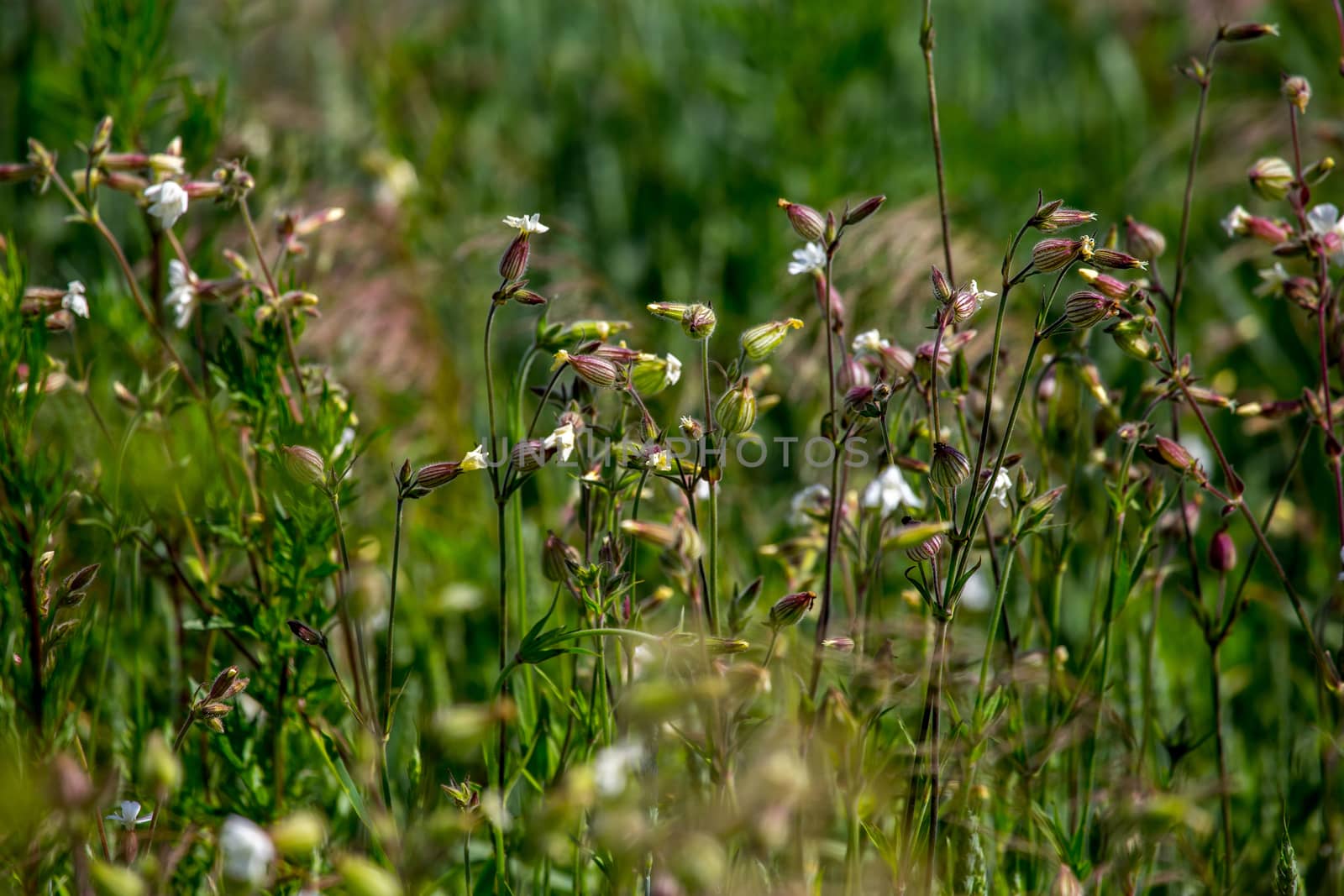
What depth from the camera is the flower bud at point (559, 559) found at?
3.74 ft

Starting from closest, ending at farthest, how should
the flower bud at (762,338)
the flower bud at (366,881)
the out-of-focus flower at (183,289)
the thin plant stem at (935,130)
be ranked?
the flower bud at (366,881) < the flower bud at (762,338) < the thin plant stem at (935,130) < the out-of-focus flower at (183,289)

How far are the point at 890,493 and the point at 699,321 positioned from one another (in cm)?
31

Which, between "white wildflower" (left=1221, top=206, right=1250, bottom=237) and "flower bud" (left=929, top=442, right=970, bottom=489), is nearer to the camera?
"flower bud" (left=929, top=442, right=970, bottom=489)

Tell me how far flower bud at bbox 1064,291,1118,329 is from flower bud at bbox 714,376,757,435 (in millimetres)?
296

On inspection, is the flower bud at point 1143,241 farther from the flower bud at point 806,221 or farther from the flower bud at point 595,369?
the flower bud at point 595,369

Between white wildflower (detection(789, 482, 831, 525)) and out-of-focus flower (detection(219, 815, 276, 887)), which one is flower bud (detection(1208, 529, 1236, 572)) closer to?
white wildflower (detection(789, 482, 831, 525))

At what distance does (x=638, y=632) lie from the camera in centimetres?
90

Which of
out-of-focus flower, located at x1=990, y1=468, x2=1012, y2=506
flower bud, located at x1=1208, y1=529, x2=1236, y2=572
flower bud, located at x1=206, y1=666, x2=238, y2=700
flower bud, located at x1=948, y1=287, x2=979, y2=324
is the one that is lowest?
flower bud, located at x1=1208, y1=529, x2=1236, y2=572

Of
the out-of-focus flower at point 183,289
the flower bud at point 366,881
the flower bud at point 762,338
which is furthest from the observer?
the out-of-focus flower at point 183,289

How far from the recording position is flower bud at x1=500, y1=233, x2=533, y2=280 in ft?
3.86

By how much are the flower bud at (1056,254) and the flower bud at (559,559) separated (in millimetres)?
513

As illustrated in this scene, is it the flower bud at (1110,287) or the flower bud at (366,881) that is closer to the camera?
the flower bud at (366,881)

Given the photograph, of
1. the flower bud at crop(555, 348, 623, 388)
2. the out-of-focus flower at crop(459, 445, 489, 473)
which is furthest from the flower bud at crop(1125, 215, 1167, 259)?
the out-of-focus flower at crop(459, 445, 489, 473)

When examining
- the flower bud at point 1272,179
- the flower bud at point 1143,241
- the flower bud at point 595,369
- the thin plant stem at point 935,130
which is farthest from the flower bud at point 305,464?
the flower bud at point 1272,179
